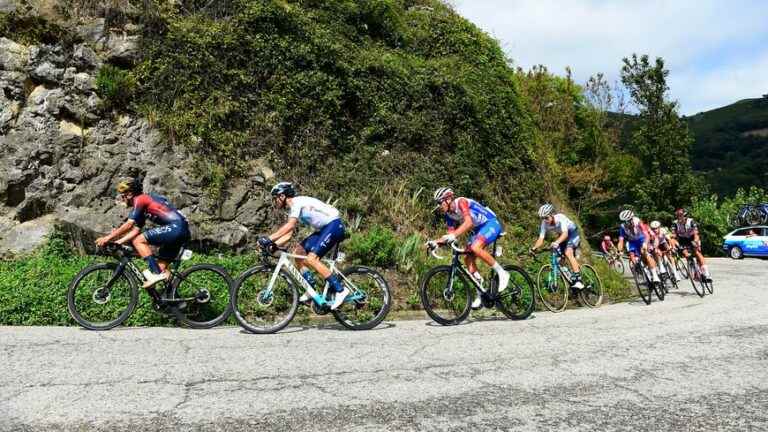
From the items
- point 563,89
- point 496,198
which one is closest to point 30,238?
point 496,198

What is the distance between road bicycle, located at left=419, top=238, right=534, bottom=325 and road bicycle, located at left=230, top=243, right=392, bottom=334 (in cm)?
82

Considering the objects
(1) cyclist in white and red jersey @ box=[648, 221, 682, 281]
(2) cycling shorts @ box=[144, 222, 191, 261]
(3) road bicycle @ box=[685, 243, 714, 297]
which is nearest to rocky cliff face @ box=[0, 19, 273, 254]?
(2) cycling shorts @ box=[144, 222, 191, 261]

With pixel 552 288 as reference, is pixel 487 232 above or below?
above

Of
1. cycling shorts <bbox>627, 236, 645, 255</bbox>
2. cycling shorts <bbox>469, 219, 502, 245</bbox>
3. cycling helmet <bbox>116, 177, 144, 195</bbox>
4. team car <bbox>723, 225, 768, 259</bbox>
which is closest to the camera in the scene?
cycling helmet <bbox>116, 177, 144, 195</bbox>

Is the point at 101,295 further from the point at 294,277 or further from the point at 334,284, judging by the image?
the point at 334,284

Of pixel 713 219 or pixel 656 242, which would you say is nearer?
pixel 656 242

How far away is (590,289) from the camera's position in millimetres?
11555

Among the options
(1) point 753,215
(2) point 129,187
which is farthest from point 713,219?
(2) point 129,187

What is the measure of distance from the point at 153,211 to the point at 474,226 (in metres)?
4.95

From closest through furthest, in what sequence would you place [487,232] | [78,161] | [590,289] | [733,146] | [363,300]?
[363,300] → [487,232] → [78,161] → [590,289] → [733,146]

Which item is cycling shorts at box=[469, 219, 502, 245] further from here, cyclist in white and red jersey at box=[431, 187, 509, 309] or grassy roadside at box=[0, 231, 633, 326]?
grassy roadside at box=[0, 231, 633, 326]

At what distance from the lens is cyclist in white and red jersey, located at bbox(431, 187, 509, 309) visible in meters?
8.91

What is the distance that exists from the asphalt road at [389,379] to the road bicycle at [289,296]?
32 centimetres

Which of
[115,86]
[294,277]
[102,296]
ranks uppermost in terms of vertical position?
[115,86]
